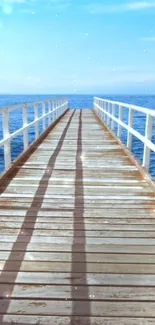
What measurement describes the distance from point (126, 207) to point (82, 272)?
65.2 inches

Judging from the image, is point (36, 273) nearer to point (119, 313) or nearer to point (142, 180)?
point (119, 313)

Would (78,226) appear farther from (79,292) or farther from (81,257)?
(79,292)

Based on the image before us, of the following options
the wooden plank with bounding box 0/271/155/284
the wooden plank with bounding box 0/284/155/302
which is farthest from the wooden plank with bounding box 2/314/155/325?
the wooden plank with bounding box 0/271/155/284

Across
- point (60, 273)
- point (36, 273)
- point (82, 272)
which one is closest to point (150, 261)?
point (82, 272)

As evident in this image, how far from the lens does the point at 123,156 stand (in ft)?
24.6

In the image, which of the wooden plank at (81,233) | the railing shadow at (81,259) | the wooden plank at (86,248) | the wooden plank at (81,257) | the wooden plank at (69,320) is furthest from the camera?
the wooden plank at (81,233)

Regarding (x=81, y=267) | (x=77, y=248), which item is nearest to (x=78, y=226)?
(x=77, y=248)

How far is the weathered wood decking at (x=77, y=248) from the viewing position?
2.36 metres

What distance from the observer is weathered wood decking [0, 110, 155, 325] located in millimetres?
2355

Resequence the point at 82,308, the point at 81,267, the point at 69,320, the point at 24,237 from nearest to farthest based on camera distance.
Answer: the point at 69,320 < the point at 82,308 < the point at 81,267 < the point at 24,237

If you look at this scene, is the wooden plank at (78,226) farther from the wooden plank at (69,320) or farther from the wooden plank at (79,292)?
the wooden plank at (69,320)

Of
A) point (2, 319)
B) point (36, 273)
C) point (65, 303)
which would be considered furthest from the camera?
point (36, 273)

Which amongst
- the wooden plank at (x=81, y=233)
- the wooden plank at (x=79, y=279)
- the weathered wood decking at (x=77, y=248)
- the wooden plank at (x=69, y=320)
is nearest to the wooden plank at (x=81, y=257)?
the weathered wood decking at (x=77, y=248)

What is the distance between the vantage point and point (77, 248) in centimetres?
320
